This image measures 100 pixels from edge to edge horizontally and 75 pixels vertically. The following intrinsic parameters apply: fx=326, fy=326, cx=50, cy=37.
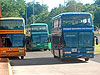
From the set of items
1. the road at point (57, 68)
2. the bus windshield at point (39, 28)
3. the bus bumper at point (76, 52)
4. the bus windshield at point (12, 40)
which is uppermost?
the bus windshield at point (39, 28)

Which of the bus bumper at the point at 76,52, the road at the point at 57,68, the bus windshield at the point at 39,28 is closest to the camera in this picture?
the road at the point at 57,68

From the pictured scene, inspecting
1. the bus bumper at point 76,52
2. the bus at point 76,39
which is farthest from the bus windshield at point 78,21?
the bus bumper at point 76,52

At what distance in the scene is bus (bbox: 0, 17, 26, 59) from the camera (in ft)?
86.0

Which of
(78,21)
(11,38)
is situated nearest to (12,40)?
(11,38)

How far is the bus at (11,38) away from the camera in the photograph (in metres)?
26.2

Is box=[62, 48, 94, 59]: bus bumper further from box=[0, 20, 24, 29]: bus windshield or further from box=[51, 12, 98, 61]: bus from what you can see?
box=[0, 20, 24, 29]: bus windshield

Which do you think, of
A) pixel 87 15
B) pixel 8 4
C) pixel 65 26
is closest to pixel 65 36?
pixel 65 26

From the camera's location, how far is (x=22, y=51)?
26594 mm

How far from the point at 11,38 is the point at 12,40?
0.18 meters

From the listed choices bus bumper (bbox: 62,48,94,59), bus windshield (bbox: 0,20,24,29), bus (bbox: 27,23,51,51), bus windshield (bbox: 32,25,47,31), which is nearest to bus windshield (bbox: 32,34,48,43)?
bus (bbox: 27,23,51,51)

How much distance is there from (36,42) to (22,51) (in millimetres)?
14644

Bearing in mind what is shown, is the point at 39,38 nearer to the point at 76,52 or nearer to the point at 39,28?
the point at 39,28

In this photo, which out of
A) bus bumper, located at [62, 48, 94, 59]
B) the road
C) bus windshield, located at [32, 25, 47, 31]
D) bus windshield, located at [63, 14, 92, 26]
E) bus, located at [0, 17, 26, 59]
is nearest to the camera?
the road

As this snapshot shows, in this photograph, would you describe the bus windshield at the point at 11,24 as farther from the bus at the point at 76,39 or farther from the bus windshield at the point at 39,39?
the bus windshield at the point at 39,39
